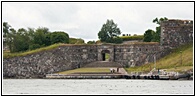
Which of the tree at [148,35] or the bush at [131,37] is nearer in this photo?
the tree at [148,35]

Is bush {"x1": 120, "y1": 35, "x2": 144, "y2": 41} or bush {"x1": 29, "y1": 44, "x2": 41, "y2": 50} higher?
bush {"x1": 120, "y1": 35, "x2": 144, "y2": 41}

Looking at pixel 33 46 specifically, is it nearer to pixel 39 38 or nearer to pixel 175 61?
pixel 39 38

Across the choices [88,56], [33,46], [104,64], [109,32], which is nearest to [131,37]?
[109,32]

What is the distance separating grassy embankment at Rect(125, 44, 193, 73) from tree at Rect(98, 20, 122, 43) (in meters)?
16.3

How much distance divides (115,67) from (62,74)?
9542 millimetres

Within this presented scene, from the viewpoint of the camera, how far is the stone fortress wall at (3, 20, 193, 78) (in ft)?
370

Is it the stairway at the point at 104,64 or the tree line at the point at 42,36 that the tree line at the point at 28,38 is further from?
the stairway at the point at 104,64

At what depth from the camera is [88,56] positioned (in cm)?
11619

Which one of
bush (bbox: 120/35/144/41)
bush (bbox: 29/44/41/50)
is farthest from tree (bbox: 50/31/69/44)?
bush (bbox: 120/35/144/41)

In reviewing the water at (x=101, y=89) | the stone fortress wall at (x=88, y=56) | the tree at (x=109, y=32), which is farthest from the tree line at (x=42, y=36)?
the water at (x=101, y=89)

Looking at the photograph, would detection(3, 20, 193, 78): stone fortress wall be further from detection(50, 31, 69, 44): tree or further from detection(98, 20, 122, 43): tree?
detection(98, 20, 122, 43): tree

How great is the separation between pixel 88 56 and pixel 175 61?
14.1 meters

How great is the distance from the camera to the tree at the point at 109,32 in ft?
422

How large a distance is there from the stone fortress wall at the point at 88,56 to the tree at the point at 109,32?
1198 cm
